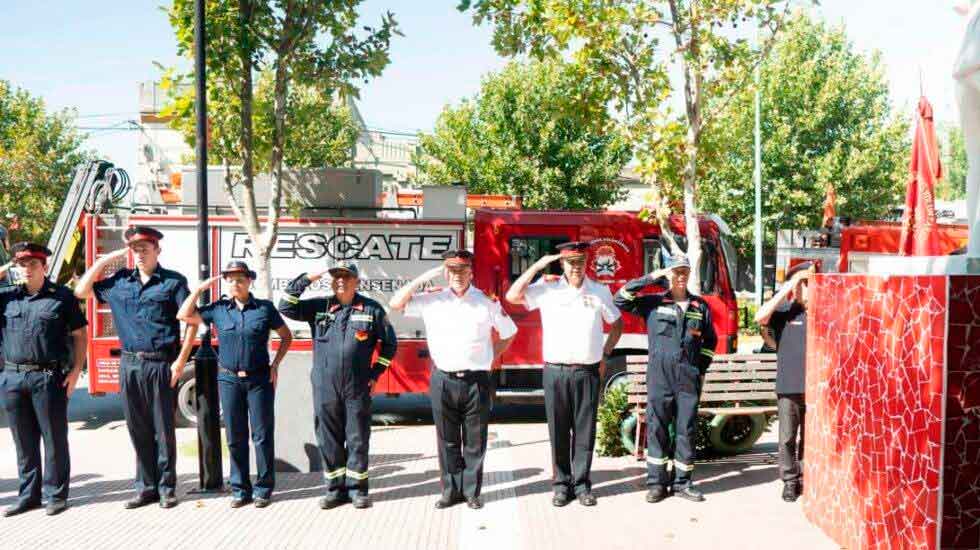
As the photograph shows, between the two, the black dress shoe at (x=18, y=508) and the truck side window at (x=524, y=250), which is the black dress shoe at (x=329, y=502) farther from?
the truck side window at (x=524, y=250)

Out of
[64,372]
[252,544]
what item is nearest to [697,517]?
[252,544]

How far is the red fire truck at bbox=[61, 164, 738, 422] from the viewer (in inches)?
387

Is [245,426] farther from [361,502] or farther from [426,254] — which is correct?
[426,254]

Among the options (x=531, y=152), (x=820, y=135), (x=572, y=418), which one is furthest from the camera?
(x=531, y=152)

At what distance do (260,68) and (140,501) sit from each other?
4354 millimetres

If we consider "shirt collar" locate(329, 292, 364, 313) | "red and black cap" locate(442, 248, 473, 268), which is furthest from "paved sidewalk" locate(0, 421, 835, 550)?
"red and black cap" locate(442, 248, 473, 268)

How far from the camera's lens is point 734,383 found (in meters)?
7.97

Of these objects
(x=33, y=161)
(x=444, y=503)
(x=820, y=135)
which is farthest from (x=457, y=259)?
(x=820, y=135)

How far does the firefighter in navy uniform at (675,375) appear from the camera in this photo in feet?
21.5

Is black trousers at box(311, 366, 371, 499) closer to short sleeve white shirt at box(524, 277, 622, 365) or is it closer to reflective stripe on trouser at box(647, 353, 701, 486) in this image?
short sleeve white shirt at box(524, 277, 622, 365)

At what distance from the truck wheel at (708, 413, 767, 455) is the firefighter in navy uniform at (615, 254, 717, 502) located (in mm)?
1263

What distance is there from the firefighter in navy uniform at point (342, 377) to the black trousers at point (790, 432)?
3087mm

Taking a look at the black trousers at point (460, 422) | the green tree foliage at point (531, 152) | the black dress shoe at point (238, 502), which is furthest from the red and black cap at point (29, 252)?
the green tree foliage at point (531, 152)

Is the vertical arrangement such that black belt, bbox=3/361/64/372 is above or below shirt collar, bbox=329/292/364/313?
below
